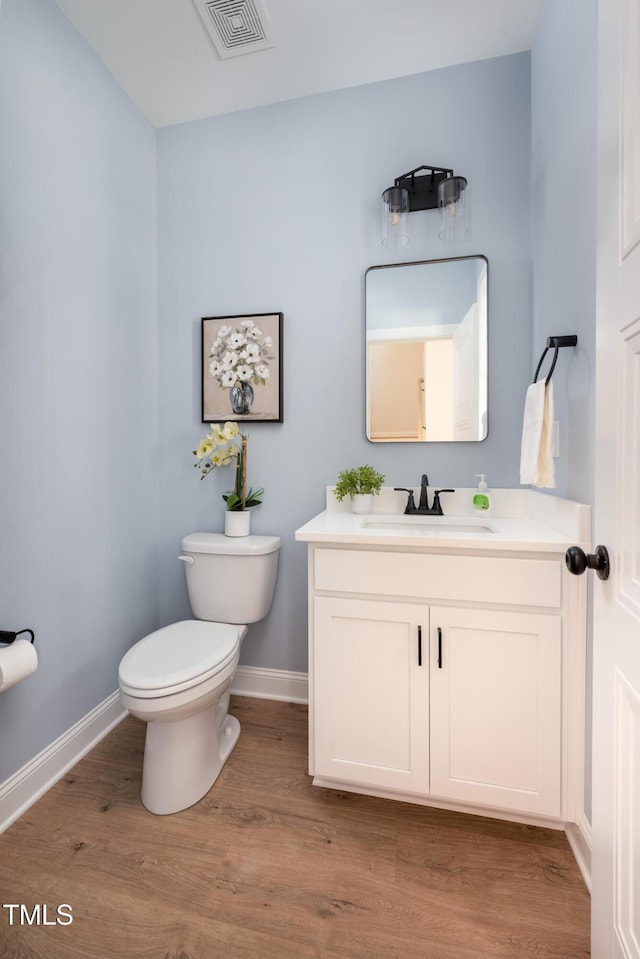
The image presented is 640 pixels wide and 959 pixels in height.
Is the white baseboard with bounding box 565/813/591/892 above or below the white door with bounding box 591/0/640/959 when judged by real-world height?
below

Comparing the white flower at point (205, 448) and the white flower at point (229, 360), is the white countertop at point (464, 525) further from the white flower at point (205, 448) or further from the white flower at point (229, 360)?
the white flower at point (229, 360)

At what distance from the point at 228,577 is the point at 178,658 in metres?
0.44

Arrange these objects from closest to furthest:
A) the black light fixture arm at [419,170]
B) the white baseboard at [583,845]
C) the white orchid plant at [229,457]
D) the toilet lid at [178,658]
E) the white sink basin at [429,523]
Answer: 1. the white baseboard at [583,845]
2. the toilet lid at [178,658]
3. the white sink basin at [429,523]
4. the black light fixture arm at [419,170]
5. the white orchid plant at [229,457]

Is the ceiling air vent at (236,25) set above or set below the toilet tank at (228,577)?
above

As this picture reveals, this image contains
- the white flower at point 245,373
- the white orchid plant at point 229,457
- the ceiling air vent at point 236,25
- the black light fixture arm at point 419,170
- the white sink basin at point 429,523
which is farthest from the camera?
the white flower at point 245,373

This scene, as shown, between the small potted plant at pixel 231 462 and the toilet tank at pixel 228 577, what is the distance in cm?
10

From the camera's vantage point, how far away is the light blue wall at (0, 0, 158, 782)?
4.62 feet

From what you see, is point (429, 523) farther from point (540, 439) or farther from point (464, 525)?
point (540, 439)

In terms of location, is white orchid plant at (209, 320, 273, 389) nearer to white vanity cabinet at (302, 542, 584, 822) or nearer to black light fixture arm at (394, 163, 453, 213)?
black light fixture arm at (394, 163, 453, 213)

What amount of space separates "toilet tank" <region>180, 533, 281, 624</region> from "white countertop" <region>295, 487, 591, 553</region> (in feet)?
1.16

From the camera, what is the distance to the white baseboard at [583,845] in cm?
119

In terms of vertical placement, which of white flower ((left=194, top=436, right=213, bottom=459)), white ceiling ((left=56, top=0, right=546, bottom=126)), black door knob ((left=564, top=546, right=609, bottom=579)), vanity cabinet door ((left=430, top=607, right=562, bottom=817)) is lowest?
vanity cabinet door ((left=430, top=607, right=562, bottom=817))

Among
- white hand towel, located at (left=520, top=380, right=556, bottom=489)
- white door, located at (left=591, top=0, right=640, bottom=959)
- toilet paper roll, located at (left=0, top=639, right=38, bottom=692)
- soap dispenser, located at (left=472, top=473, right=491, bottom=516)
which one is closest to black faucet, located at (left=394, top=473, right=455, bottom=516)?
soap dispenser, located at (left=472, top=473, right=491, bottom=516)

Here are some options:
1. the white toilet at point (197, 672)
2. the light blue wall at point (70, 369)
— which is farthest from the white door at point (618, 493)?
the light blue wall at point (70, 369)
